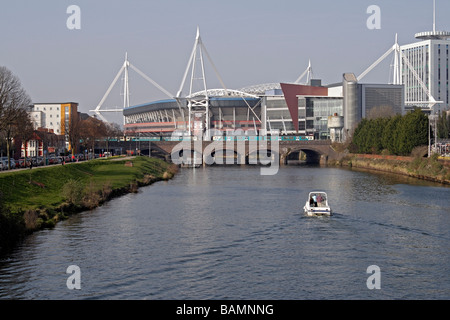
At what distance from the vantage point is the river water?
81.0 ft

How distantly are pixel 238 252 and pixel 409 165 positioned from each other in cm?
5687

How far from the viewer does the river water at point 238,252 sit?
81.0 ft

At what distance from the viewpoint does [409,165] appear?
270 ft

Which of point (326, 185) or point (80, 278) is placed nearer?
point (80, 278)

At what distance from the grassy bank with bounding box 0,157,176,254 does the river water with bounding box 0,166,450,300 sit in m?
1.26

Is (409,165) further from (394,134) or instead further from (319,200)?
(319,200)

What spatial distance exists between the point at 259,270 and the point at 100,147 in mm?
120137

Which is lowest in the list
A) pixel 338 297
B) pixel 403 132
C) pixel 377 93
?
pixel 338 297

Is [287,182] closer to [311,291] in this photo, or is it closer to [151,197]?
[151,197]

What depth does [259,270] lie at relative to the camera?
2742 cm

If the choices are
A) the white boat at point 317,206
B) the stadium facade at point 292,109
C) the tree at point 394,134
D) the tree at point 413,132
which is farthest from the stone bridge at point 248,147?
the white boat at point 317,206

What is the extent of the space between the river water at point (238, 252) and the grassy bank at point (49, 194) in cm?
126

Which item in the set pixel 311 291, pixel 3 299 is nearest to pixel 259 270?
pixel 311 291

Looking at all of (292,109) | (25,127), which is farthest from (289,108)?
(25,127)
